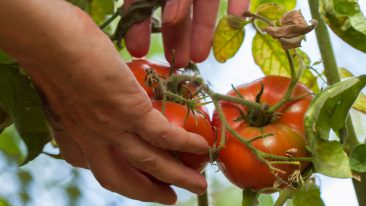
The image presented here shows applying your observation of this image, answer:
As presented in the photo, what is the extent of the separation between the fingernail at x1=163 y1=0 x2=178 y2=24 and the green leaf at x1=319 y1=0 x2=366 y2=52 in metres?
0.19

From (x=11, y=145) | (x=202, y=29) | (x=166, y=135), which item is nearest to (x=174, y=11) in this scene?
(x=202, y=29)

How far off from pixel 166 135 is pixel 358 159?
217 millimetres

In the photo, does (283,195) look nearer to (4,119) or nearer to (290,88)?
(290,88)

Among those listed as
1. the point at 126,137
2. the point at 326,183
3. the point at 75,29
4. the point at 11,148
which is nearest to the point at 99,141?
the point at 126,137

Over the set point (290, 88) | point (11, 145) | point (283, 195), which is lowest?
point (11, 145)

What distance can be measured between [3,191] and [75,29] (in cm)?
97

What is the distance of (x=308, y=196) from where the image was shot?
0.68m

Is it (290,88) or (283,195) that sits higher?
(290,88)

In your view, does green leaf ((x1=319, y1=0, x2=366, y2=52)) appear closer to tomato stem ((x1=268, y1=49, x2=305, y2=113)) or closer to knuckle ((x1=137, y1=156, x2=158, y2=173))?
tomato stem ((x1=268, y1=49, x2=305, y2=113))

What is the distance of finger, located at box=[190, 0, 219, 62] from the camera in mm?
917

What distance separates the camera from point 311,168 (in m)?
0.73

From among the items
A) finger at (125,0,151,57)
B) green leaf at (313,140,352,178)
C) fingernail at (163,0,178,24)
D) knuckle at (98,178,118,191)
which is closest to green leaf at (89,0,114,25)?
finger at (125,0,151,57)

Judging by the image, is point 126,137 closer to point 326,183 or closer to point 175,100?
point 175,100

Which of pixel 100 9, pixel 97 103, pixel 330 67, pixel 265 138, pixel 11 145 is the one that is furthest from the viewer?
pixel 11 145
